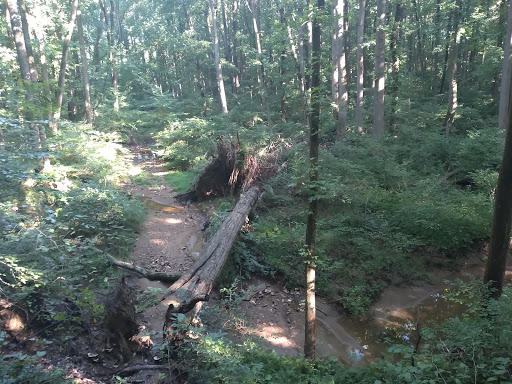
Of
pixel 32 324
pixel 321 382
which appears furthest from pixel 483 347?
pixel 32 324

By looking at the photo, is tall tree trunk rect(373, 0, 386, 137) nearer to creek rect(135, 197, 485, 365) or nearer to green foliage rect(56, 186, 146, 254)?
creek rect(135, 197, 485, 365)

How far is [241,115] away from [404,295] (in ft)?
59.6

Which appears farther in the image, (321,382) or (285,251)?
(285,251)

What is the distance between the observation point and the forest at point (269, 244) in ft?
13.6

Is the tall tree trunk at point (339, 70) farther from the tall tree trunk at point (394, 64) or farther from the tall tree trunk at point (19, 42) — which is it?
the tall tree trunk at point (19, 42)

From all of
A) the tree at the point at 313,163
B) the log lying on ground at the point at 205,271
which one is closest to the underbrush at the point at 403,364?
the tree at the point at 313,163

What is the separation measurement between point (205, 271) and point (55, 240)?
2.92 metres

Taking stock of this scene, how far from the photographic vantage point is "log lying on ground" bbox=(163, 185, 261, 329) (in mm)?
5078

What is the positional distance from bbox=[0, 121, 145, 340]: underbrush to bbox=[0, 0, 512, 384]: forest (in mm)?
45

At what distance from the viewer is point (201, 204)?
12125 mm

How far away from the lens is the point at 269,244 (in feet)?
28.2

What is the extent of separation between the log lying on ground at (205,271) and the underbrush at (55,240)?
1194 millimetres

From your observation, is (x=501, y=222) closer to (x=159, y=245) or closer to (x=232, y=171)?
(x=159, y=245)

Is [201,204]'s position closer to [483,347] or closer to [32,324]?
[32,324]
